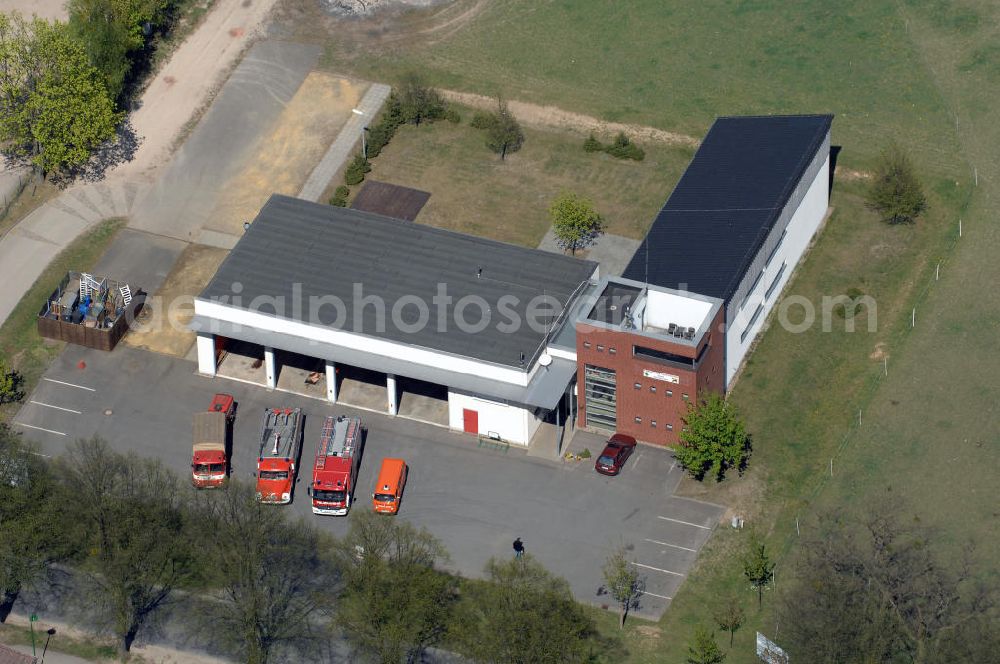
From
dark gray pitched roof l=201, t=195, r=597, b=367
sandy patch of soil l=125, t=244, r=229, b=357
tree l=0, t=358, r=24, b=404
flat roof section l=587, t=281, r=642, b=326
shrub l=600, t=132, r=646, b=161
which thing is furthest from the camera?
shrub l=600, t=132, r=646, b=161

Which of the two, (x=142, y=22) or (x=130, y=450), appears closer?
(x=130, y=450)

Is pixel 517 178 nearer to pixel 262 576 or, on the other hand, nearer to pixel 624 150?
pixel 624 150

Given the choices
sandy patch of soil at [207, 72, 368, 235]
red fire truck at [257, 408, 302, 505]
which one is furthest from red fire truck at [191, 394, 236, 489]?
sandy patch of soil at [207, 72, 368, 235]

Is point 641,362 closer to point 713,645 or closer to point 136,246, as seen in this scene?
point 713,645

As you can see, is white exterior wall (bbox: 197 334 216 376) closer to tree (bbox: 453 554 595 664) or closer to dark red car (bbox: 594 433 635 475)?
dark red car (bbox: 594 433 635 475)

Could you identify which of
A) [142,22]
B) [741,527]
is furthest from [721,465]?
[142,22]

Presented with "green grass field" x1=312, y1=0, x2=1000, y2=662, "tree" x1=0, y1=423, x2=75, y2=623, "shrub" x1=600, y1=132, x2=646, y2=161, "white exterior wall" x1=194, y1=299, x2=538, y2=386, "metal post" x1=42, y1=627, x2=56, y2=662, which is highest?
"tree" x1=0, y1=423, x2=75, y2=623

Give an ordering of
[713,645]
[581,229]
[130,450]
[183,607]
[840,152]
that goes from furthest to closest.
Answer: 1. [840,152]
2. [581,229]
3. [130,450]
4. [183,607]
5. [713,645]

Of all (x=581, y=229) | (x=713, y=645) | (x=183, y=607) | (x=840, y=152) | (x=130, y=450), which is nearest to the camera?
(x=713, y=645)
